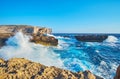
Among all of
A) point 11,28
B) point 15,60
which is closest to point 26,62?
point 15,60

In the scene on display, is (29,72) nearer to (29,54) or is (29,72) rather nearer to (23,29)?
(29,54)

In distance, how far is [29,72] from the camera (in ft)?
46.5

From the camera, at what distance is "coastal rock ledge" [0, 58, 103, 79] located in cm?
1340

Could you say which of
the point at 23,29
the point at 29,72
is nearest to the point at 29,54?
the point at 29,72

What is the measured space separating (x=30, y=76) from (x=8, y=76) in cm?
123

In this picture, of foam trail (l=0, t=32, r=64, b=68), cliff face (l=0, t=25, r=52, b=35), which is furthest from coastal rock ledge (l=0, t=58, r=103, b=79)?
cliff face (l=0, t=25, r=52, b=35)

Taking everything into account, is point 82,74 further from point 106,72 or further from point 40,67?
point 106,72

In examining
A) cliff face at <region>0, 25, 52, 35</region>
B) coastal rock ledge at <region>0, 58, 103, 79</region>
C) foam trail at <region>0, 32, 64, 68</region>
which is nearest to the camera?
coastal rock ledge at <region>0, 58, 103, 79</region>

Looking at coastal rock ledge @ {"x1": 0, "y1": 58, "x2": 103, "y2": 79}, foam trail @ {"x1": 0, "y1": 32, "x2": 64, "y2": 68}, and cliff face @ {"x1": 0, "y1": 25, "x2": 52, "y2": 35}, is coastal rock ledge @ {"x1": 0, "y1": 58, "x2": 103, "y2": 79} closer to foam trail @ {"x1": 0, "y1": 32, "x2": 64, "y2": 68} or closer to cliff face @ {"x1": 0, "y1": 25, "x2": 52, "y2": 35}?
foam trail @ {"x1": 0, "y1": 32, "x2": 64, "y2": 68}

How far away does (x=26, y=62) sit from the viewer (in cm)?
1572

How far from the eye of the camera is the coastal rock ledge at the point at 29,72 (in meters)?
13.4

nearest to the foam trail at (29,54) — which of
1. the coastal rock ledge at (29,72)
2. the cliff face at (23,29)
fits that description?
the coastal rock ledge at (29,72)

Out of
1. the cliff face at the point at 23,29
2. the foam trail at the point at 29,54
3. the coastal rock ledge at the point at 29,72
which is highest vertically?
the coastal rock ledge at the point at 29,72

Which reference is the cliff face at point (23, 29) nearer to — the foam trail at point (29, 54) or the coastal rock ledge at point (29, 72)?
the foam trail at point (29, 54)
